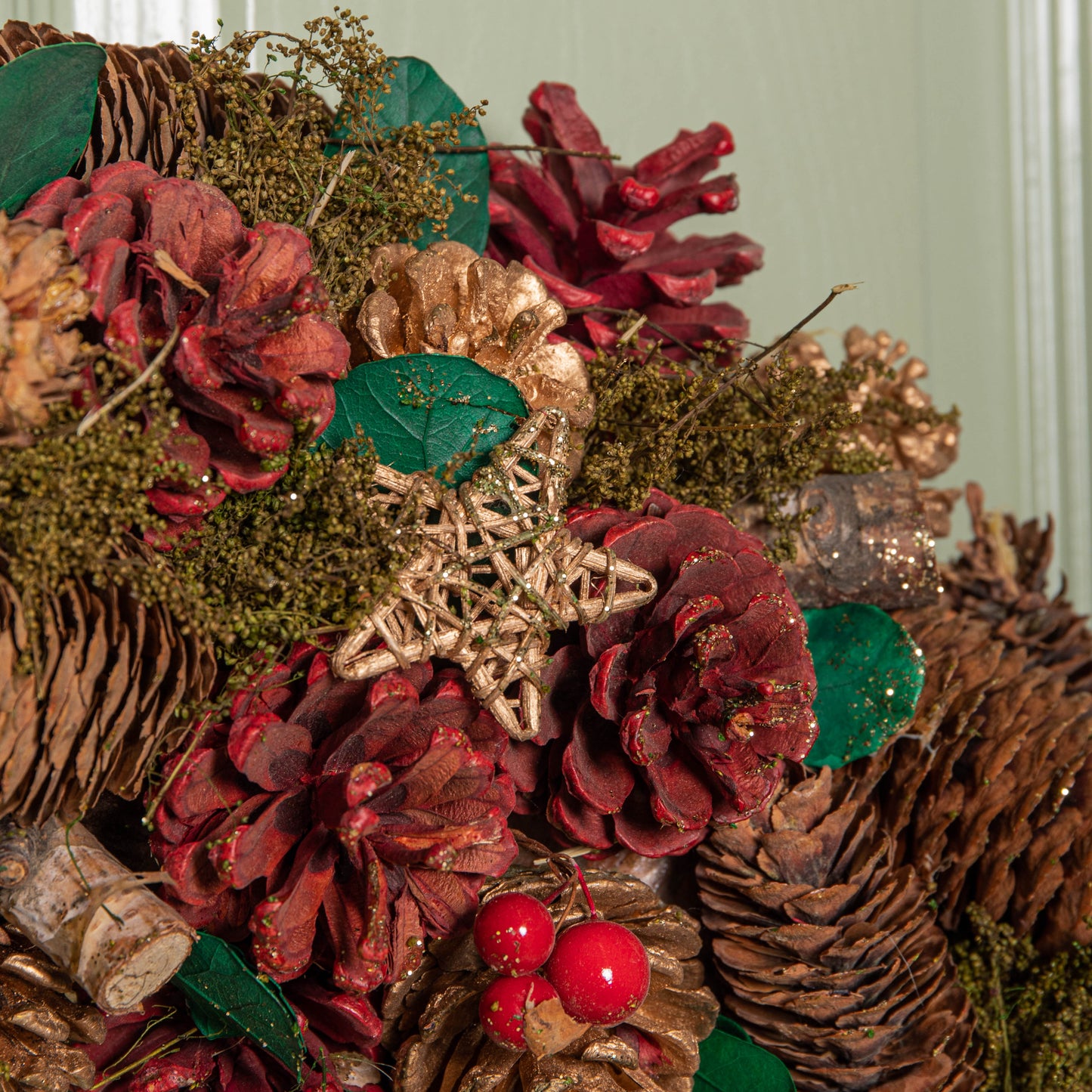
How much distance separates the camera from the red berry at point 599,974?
0.46m

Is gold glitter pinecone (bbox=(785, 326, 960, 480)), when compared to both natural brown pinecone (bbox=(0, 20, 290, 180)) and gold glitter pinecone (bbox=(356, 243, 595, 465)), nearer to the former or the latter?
gold glitter pinecone (bbox=(356, 243, 595, 465))

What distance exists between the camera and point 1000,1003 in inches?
24.2

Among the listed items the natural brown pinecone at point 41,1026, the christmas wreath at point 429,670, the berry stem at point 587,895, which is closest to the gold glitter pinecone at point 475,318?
the christmas wreath at point 429,670

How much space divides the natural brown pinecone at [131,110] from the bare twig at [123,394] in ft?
0.44

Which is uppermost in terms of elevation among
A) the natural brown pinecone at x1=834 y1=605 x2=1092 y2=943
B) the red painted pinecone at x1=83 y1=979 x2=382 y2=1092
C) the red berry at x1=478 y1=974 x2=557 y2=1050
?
the natural brown pinecone at x1=834 y1=605 x2=1092 y2=943

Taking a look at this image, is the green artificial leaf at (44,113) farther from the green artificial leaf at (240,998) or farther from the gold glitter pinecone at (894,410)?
the gold glitter pinecone at (894,410)

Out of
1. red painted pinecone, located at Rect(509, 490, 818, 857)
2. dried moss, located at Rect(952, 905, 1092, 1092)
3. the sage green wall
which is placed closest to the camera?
red painted pinecone, located at Rect(509, 490, 818, 857)

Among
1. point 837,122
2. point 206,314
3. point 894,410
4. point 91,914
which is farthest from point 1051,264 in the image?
point 91,914

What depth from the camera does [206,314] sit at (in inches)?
16.2

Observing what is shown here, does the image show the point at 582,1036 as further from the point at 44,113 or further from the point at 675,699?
the point at 44,113

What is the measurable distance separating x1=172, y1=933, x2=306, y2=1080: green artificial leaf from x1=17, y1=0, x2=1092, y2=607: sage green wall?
1.76 ft

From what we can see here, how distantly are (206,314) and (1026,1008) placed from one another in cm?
60

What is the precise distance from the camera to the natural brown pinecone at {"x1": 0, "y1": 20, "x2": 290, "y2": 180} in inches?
18.5

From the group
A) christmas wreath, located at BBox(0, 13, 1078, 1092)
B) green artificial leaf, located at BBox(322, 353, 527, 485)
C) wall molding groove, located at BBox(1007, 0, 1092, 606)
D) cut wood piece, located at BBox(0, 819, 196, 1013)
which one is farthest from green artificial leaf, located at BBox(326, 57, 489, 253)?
wall molding groove, located at BBox(1007, 0, 1092, 606)
